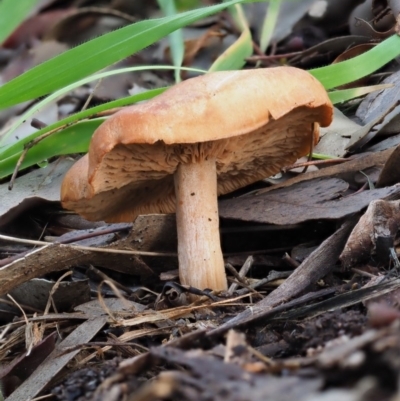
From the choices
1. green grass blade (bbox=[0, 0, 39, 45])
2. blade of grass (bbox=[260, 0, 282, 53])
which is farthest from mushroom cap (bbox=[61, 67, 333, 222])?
blade of grass (bbox=[260, 0, 282, 53])

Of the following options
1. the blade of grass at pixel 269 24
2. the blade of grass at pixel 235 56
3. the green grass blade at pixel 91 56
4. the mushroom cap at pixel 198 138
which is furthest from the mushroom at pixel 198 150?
the blade of grass at pixel 269 24

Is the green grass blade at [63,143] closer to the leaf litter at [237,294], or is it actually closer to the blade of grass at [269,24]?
the leaf litter at [237,294]

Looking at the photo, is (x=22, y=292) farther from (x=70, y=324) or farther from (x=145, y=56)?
(x=145, y=56)

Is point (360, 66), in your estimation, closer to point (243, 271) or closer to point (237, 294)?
point (243, 271)

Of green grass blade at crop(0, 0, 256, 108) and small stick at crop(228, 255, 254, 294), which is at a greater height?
green grass blade at crop(0, 0, 256, 108)

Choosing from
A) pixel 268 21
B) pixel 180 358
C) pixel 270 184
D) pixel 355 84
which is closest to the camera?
pixel 180 358

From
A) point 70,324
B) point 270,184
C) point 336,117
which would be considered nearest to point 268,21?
point 336,117

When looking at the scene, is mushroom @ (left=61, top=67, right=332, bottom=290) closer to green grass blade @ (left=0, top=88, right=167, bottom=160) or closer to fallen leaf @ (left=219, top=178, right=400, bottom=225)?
fallen leaf @ (left=219, top=178, right=400, bottom=225)
